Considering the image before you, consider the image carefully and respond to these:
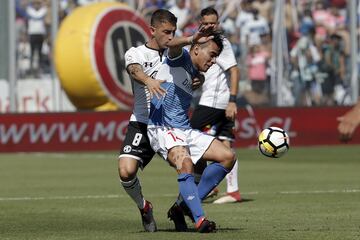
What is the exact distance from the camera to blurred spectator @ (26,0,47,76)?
89.9 feet

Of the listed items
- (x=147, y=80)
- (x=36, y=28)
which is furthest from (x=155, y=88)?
(x=36, y=28)

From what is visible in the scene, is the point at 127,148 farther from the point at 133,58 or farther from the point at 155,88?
the point at 155,88

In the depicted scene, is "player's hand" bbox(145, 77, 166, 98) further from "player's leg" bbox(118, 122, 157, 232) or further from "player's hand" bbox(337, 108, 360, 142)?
"player's hand" bbox(337, 108, 360, 142)

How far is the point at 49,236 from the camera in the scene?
10.5 meters

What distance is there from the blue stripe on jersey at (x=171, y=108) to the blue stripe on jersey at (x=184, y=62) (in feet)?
0.62

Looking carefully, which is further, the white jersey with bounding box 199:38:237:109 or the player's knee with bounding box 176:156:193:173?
the white jersey with bounding box 199:38:237:109

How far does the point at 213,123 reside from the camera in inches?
583

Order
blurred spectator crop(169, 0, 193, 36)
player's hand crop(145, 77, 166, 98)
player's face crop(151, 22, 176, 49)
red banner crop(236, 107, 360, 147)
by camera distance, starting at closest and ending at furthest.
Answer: player's hand crop(145, 77, 166, 98) < player's face crop(151, 22, 176, 49) < red banner crop(236, 107, 360, 147) < blurred spectator crop(169, 0, 193, 36)

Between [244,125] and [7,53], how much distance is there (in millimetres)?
5821

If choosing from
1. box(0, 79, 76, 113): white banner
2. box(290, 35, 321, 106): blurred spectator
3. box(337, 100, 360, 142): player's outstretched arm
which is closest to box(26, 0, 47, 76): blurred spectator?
box(0, 79, 76, 113): white banner

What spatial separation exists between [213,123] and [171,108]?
12.9 ft

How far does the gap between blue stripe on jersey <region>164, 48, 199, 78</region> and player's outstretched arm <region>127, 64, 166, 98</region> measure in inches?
12.6

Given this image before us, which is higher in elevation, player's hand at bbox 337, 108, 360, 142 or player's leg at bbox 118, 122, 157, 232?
player's hand at bbox 337, 108, 360, 142

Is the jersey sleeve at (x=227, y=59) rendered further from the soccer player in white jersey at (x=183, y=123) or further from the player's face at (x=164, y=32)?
the player's face at (x=164, y=32)
